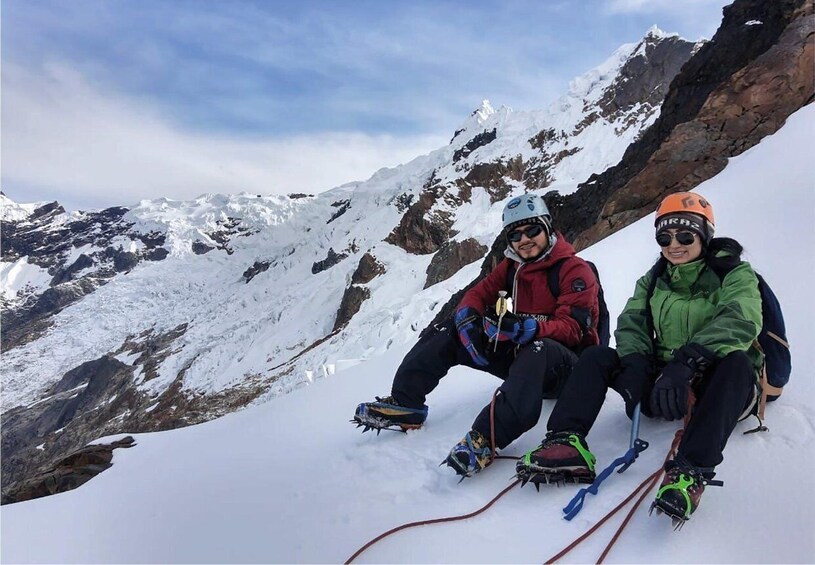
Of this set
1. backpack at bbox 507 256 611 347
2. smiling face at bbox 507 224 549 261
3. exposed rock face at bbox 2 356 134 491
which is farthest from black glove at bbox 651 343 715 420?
exposed rock face at bbox 2 356 134 491

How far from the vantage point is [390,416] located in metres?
3.71

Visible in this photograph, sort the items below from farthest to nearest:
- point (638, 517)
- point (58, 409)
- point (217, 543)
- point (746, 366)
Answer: point (58, 409) < point (217, 543) < point (746, 366) < point (638, 517)

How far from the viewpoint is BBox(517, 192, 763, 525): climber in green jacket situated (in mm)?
2133

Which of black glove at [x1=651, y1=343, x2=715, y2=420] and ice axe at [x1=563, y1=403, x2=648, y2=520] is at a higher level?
black glove at [x1=651, y1=343, x2=715, y2=420]

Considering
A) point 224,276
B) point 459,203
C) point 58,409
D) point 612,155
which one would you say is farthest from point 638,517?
point 224,276

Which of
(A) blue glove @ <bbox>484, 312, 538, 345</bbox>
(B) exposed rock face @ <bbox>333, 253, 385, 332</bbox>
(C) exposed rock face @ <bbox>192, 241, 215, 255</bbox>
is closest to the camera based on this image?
(A) blue glove @ <bbox>484, 312, 538, 345</bbox>

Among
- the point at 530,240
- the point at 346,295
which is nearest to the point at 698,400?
the point at 530,240

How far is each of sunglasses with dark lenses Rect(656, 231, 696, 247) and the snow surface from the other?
993mm

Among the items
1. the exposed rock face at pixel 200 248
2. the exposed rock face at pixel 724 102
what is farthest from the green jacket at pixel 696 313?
the exposed rock face at pixel 200 248

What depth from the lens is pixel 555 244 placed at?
3551mm

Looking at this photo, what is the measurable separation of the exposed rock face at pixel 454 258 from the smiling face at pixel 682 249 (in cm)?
3373

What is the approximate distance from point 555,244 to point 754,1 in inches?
603

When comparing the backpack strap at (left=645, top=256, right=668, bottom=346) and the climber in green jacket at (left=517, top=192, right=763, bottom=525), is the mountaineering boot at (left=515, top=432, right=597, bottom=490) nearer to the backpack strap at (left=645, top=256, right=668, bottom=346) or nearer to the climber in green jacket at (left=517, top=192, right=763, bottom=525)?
the climber in green jacket at (left=517, top=192, right=763, bottom=525)

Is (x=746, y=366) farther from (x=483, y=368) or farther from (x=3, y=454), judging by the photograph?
(x=3, y=454)
